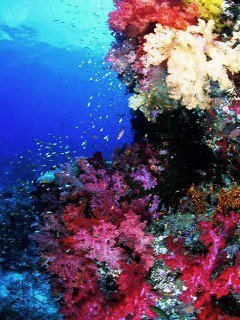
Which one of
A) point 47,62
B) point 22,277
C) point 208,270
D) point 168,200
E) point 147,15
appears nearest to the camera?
point 208,270

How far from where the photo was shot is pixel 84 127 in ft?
300

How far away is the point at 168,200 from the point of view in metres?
5.10

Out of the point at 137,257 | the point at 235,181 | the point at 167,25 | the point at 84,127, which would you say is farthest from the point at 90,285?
the point at 84,127

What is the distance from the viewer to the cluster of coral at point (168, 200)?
149 inches

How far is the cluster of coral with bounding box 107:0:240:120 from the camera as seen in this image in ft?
13.8

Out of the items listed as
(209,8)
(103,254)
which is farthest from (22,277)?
(209,8)

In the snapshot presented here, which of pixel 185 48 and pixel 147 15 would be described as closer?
pixel 185 48

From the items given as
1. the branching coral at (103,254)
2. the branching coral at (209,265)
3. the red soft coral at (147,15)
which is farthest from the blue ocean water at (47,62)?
the branching coral at (209,265)

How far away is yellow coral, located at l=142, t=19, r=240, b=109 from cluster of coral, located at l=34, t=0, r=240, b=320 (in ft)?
0.05

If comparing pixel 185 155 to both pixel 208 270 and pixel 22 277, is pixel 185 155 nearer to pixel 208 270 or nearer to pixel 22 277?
pixel 208 270

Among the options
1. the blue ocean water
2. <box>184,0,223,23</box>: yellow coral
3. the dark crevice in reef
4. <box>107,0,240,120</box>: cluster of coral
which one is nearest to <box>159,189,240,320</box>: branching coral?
the dark crevice in reef

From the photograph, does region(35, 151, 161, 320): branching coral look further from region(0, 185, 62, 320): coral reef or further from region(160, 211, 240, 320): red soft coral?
region(0, 185, 62, 320): coral reef

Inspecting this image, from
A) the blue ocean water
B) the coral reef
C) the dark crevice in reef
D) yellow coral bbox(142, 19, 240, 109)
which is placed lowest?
the coral reef

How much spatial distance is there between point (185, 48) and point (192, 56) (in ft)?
0.50
